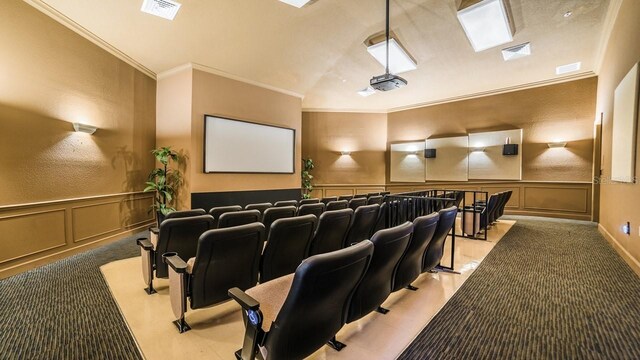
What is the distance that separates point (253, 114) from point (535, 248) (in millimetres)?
6278

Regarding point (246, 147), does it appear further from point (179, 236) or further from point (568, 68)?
point (568, 68)

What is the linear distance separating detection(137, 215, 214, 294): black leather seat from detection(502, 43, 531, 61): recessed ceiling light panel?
6595 mm

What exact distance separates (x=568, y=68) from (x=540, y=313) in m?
6.87

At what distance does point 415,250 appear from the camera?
2.24 metres

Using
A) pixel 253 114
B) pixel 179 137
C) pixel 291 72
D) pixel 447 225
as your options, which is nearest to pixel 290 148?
pixel 253 114

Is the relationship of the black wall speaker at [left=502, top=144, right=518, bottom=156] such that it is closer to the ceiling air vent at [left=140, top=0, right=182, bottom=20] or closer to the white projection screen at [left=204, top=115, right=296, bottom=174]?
the white projection screen at [left=204, top=115, right=296, bottom=174]

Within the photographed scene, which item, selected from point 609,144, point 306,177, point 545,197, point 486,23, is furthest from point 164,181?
point 545,197

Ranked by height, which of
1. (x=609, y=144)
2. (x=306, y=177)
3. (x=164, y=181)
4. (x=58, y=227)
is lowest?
(x=58, y=227)

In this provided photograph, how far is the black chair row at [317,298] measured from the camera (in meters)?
1.22

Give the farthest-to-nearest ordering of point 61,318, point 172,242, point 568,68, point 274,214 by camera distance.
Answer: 1. point 568,68
2. point 274,214
3. point 172,242
4. point 61,318

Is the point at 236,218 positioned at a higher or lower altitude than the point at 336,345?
higher

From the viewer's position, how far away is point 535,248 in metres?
4.16

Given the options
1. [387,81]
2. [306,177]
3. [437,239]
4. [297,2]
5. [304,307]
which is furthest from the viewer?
[306,177]

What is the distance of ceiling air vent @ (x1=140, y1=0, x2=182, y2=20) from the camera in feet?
13.0
